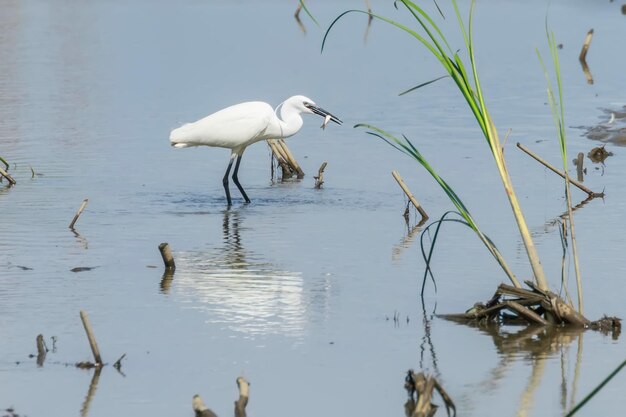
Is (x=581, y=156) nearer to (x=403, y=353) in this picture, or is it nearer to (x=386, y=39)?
(x=403, y=353)

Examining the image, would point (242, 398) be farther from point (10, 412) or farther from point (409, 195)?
point (409, 195)

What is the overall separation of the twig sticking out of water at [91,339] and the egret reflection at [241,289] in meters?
1.10

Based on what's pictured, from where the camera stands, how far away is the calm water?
7066 mm

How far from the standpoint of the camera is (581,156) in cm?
1372

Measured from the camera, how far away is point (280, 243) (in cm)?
1073

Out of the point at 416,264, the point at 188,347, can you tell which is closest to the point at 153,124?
the point at 416,264

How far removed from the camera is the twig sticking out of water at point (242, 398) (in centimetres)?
620

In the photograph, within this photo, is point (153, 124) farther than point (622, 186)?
Yes

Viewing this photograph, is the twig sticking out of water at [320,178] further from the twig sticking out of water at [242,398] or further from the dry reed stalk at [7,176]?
the twig sticking out of water at [242,398]

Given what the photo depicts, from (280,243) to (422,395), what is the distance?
192 inches

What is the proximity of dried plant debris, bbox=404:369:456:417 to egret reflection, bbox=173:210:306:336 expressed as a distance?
152 centimetres

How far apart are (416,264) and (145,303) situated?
90.0 inches

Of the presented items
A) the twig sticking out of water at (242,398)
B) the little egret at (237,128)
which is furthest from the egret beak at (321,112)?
the twig sticking out of water at (242,398)

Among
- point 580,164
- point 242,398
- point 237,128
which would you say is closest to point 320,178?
point 237,128
